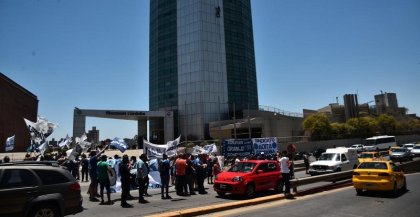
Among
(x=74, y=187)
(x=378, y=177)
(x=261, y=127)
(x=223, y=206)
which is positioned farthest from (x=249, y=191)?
(x=261, y=127)

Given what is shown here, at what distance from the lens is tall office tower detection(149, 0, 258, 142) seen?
82375mm

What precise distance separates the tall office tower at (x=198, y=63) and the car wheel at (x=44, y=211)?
71410 millimetres

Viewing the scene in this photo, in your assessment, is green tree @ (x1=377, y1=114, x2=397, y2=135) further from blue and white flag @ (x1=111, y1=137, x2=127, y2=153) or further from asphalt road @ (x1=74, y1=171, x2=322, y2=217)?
blue and white flag @ (x1=111, y1=137, x2=127, y2=153)

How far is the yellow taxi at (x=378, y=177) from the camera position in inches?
536

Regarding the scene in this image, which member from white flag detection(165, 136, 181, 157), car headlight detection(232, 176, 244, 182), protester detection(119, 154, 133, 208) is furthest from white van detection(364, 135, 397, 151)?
protester detection(119, 154, 133, 208)

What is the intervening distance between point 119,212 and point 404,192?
41.8 feet

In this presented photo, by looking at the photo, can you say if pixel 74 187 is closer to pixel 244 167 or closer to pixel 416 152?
pixel 244 167

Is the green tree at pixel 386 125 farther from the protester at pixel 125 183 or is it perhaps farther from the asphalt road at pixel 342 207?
the protester at pixel 125 183

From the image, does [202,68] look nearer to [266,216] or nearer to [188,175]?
[188,175]

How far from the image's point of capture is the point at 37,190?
8320 mm

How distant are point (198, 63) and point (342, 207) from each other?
240 ft

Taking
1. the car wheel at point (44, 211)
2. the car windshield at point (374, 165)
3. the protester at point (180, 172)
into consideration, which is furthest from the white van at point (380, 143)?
the car wheel at point (44, 211)

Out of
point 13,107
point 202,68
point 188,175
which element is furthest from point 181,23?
point 188,175

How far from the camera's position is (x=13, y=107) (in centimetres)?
7000
